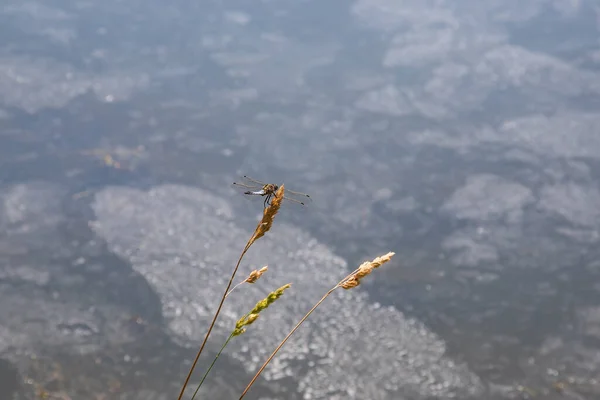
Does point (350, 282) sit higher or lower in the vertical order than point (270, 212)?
lower

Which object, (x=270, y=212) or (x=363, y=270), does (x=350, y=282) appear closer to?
(x=363, y=270)

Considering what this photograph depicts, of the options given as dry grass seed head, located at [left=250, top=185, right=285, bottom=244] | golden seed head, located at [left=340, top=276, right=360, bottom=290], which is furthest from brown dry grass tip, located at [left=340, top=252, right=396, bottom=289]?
dry grass seed head, located at [left=250, top=185, right=285, bottom=244]

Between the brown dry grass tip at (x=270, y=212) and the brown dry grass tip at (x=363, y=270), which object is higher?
the brown dry grass tip at (x=270, y=212)

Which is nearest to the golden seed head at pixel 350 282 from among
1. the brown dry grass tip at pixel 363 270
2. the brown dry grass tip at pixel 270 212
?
the brown dry grass tip at pixel 363 270

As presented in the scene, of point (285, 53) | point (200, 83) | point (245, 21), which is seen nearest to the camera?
point (200, 83)

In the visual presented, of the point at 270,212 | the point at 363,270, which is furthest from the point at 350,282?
the point at 270,212

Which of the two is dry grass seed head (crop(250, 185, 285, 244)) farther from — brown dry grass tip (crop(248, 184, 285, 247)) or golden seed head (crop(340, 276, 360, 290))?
golden seed head (crop(340, 276, 360, 290))

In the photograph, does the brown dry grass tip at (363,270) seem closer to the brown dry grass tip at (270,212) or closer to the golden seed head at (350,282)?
the golden seed head at (350,282)

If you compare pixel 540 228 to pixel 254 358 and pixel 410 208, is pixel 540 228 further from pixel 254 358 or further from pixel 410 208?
pixel 254 358

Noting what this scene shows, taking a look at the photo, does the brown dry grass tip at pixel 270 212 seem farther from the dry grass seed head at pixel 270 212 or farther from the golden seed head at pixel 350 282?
the golden seed head at pixel 350 282

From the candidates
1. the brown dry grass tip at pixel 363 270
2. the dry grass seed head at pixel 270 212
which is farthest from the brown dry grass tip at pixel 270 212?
the brown dry grass tip at pixel 363 270

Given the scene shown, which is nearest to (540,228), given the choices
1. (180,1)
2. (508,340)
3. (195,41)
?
(508,340)
